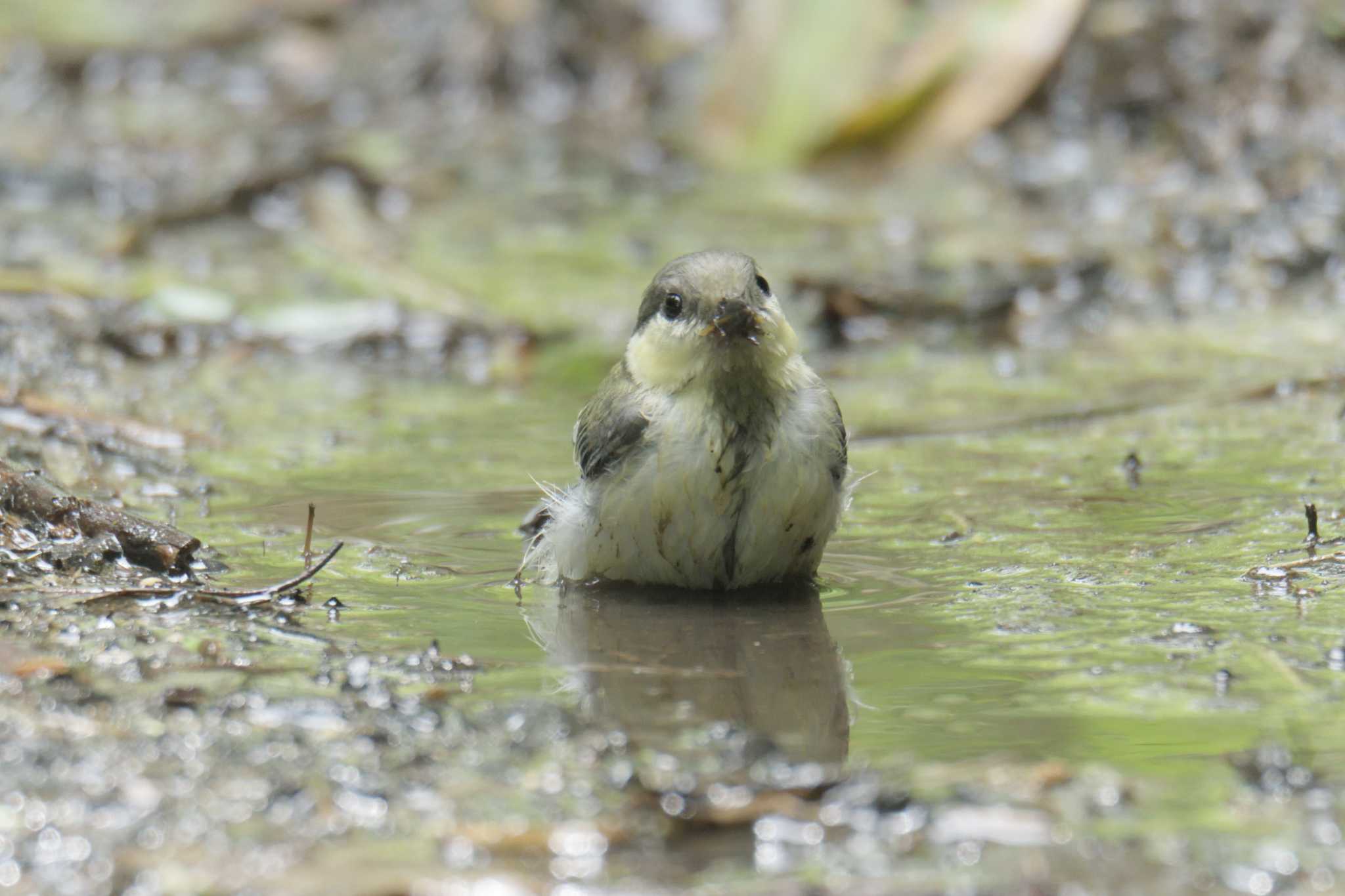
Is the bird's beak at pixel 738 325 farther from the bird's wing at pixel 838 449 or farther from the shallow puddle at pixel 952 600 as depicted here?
the shallow puddle at pixel 952 600

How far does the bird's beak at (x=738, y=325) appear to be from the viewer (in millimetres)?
4111

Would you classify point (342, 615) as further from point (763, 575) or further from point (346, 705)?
point (763, 575)

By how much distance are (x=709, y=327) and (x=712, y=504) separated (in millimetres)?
459

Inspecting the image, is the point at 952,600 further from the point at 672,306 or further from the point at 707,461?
the point at 672,306

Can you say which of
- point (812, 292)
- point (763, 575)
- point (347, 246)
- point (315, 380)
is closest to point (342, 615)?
point (763, 575)

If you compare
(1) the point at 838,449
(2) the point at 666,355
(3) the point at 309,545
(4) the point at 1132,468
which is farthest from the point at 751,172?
(3) the point at 309,545

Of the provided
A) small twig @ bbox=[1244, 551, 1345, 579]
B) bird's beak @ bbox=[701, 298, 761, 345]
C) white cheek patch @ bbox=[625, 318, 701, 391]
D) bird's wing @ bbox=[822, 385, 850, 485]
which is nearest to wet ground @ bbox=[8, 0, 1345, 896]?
small twig @ bbox=[1244, 551, 1345, 579]

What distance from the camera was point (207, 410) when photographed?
6.29 meters

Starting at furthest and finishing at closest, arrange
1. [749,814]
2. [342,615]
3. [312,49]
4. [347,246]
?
[312,49]
[347,246]
[342,615]
[749,814]

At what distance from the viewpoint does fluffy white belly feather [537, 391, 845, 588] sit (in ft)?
13.0

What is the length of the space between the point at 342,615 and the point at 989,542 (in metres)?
1.73

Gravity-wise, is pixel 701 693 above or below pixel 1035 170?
below

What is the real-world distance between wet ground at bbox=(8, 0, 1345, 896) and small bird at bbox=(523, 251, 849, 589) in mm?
122

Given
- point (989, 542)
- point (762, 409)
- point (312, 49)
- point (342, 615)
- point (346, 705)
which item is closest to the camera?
point (346, 705)
